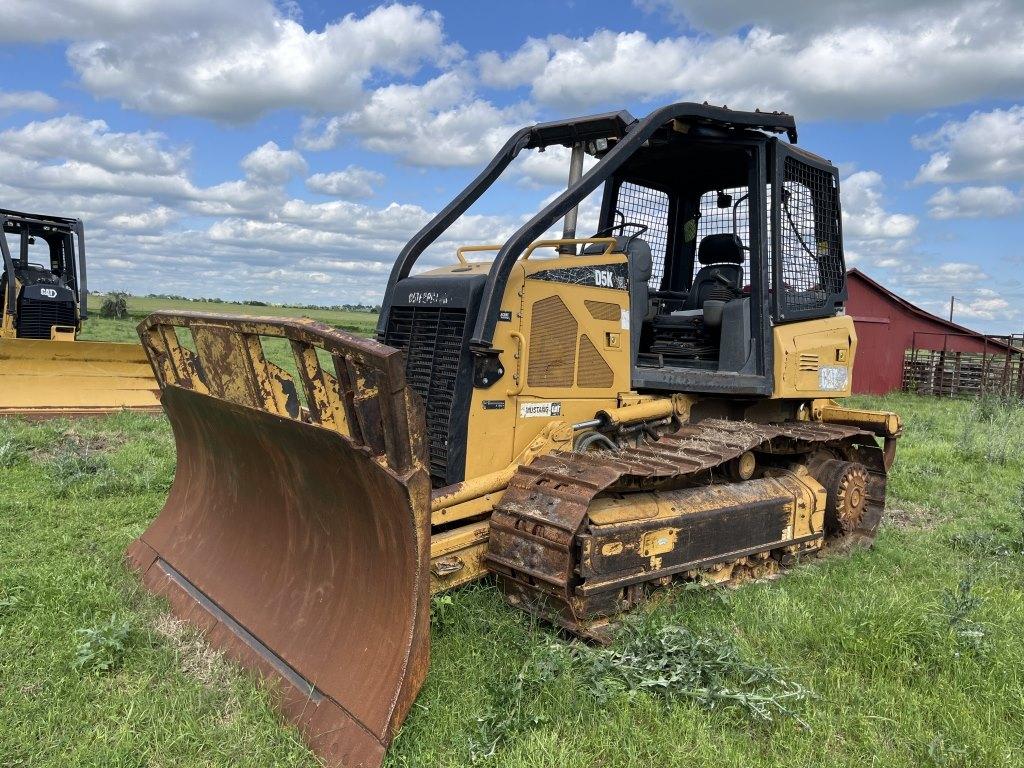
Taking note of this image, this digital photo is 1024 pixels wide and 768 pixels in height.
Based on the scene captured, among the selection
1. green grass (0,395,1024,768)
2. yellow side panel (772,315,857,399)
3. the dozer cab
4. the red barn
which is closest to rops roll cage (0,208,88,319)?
the dozer cab

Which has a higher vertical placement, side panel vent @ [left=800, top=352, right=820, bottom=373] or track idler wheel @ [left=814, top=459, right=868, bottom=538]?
side panel vent @ [left=800, top=352, right=820, bottom=373]

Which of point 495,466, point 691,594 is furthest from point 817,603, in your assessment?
point 495,466

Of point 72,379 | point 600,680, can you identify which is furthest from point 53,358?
point 600,680

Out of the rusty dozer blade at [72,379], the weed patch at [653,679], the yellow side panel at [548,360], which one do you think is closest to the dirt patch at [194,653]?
the weed patch at [653,679]

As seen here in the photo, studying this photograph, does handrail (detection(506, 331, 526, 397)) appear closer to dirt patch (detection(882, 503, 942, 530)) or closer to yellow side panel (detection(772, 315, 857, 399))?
yellow side panel (detection(772, 315, 857, 399))

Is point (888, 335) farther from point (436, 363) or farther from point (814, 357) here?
point (436, 363)

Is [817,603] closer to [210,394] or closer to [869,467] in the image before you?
[869,467]

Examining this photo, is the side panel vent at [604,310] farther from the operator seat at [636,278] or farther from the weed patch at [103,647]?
the weed patch at [103,647]

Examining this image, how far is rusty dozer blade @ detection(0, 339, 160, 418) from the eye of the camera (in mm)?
10406

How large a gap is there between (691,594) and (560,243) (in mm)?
2242

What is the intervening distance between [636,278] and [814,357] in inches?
72.4

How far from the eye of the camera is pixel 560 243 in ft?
16.4

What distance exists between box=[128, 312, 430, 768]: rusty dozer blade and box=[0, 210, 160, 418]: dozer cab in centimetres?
687

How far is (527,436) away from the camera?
15.3 ft
